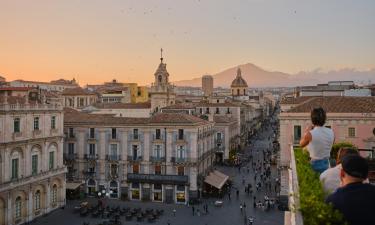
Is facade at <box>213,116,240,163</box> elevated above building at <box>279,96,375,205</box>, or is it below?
below

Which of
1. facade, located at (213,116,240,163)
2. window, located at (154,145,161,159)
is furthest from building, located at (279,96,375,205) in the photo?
facade, located at (213,116,240,163)

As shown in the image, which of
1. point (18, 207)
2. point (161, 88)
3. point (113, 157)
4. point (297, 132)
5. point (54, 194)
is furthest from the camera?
point (161, 88)

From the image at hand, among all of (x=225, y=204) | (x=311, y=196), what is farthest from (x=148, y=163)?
(x=311, y=196)

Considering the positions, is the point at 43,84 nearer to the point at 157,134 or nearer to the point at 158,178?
the point at 157,134

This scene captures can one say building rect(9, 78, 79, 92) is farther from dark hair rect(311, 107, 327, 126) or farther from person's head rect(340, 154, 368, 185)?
person's head rect(340, 154, 368, 185)

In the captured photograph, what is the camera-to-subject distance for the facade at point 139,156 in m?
46.0

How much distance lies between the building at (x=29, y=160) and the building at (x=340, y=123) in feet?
69.2

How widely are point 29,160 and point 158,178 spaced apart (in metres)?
13.2

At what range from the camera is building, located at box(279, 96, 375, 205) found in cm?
3719

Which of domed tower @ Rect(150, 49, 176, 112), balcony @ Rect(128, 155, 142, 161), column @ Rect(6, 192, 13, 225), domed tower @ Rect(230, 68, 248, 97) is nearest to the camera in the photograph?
column @ Rect(6, 192, 13, 225)

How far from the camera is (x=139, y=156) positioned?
47375 millimetres

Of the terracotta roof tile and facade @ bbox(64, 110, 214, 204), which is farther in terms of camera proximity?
facade @ bbox(64, 110, 214, 204)

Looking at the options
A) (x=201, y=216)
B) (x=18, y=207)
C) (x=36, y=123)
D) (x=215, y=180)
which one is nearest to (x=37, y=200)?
(x=18, y=207)

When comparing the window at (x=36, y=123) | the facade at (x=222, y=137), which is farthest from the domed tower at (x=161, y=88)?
the window at (x=36, y=123)
